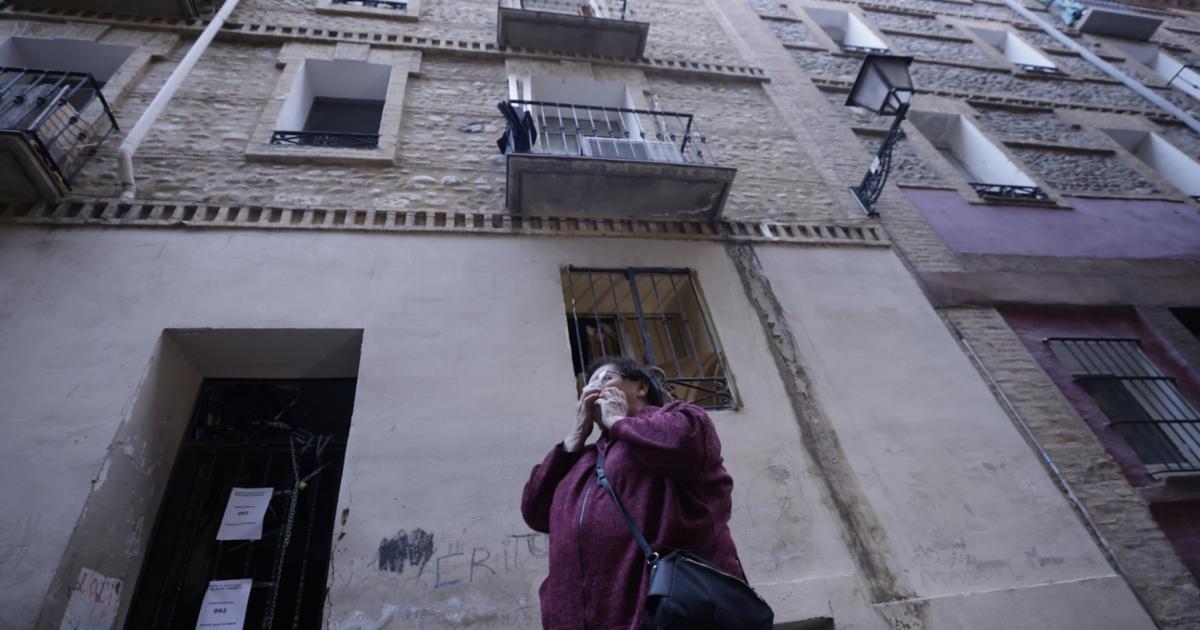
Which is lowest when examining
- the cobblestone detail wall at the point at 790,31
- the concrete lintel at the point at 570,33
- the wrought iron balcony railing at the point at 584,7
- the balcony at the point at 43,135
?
the balcony at the point at 43,135

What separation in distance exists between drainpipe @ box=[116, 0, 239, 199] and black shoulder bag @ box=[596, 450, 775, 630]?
5457mm

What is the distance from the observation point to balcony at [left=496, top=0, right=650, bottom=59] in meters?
7.73

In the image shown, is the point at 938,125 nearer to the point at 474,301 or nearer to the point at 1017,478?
the point at 1017,478

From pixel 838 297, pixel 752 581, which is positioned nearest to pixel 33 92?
pixel 752 581

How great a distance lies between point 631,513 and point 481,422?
2.23m

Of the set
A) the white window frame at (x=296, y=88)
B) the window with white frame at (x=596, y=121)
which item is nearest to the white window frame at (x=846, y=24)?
the window with white frame at (x=596, y=121)

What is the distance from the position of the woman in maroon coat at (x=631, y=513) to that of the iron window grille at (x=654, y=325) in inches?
93.1

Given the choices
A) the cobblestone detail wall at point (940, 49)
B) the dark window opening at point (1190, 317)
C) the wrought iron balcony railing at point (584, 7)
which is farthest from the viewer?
the cobblestone detail wall at point (940, 49)

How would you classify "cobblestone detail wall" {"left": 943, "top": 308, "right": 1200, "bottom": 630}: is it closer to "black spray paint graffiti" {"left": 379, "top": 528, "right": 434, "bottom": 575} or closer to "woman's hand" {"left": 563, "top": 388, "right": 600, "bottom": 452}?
"woman's hand" {"left": 563, "top": 388, "right": 600, "bottom": 452}

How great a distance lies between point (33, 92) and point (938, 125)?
1153cm

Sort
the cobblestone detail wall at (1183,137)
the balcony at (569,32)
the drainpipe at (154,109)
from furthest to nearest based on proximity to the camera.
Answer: the cobblestone detail wall at (1183,137) < the balcony at (569,32) < the drainpipe at (154,109)

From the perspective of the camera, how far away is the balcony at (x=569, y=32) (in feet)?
25.4

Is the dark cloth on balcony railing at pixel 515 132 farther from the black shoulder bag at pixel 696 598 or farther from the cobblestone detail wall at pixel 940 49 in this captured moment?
the cobblestone detail wall at pixel 940 49

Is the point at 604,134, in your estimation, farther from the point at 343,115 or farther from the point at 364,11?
the point at 364,11
